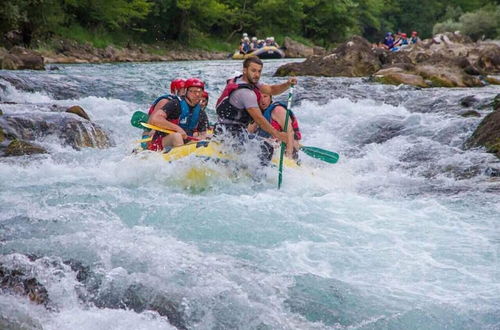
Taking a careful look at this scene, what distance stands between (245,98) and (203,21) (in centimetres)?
3293

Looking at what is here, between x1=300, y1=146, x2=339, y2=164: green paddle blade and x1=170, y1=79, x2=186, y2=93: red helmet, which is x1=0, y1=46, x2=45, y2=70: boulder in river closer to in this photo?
x1=170, y1=79, x2=186, y2=93: red helmet

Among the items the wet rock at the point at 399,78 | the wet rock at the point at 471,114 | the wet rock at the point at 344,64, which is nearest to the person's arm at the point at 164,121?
the wet rock at the point at 471,114

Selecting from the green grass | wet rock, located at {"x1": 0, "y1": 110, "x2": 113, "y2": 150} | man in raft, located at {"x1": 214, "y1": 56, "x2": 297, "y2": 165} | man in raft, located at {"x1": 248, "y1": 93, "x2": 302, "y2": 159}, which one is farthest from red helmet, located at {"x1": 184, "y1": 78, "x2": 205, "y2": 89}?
the green grass

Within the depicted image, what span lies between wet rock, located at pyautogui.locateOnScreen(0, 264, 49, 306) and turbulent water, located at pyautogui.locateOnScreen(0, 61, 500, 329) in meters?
0.04

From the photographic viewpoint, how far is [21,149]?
7.86 m

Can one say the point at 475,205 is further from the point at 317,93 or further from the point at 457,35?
the point at 457,35

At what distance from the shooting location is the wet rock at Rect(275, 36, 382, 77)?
18.2 metres

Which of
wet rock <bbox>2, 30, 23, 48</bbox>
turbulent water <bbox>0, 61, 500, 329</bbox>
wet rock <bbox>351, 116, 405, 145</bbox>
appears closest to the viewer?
turbulent water <bbox>0, 61, 500, 329</bbox>

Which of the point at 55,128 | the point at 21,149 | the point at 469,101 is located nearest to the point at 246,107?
the point at 21,149

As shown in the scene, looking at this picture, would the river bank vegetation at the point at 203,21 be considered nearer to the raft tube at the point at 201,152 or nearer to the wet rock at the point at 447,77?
the wet rock at the point at 447,77

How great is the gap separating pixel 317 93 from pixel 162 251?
10.1 meters

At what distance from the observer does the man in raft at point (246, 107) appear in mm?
6438

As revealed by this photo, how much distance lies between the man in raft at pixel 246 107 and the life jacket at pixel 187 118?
78 cm

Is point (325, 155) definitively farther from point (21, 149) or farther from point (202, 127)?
point (21, 149)
